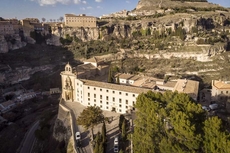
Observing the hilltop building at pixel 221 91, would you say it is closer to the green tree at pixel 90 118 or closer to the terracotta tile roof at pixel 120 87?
the terracotta tile roof at pixel 120 87

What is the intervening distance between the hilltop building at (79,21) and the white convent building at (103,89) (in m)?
55.2

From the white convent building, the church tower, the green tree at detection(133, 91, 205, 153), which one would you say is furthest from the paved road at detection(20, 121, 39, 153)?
the green tree at detection(133, 91, 205, 153)

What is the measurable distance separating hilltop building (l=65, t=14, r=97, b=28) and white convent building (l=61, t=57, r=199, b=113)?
2174 inches

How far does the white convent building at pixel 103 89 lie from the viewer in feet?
98.8

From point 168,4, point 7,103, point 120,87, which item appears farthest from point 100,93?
point 168,4

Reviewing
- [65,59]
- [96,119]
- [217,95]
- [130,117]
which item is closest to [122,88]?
[130,117]

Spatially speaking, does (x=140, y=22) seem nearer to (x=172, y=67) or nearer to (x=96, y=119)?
(x=172, y=67)

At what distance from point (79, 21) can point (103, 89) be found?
219 ft

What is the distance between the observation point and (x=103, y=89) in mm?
31375

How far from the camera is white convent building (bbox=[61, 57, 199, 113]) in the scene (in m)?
30.1

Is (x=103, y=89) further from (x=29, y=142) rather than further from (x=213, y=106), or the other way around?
(x=213, y=106)

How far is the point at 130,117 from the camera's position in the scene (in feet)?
88.8

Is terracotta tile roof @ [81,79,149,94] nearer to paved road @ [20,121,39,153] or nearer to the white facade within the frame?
the white facade

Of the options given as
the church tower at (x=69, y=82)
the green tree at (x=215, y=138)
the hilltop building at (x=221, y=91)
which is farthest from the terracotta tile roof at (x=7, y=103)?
the green tree at (x=215, y=138)
